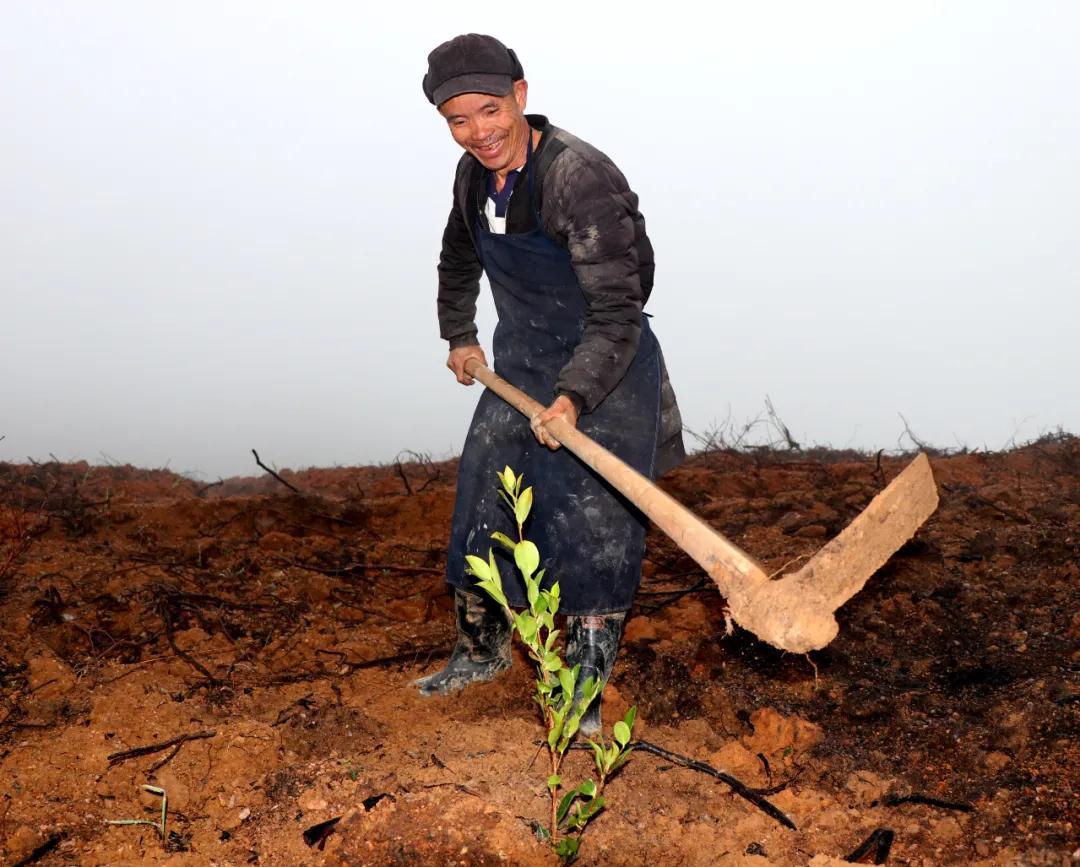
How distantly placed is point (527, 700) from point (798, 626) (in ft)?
4.12

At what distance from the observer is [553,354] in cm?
301

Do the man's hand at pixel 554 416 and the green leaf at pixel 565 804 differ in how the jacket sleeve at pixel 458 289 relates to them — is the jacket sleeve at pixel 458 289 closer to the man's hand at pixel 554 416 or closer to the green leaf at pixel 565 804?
the man's hand at pixel 554 416

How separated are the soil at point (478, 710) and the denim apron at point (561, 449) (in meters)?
0.47

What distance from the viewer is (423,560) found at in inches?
190

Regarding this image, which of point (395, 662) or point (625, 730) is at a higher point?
point (625, 730)

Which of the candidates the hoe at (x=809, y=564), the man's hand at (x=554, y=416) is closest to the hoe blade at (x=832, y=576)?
the hoe at (x=809, y=564)

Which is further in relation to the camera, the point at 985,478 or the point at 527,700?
the point at 985,478

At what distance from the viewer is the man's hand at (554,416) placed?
2701 mm

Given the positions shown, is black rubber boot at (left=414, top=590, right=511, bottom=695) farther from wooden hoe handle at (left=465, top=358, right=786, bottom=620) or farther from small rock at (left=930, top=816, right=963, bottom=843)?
small rock at (left=930, top=816, right=963, bottom=843)

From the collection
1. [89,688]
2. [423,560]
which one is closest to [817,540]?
[423,560]

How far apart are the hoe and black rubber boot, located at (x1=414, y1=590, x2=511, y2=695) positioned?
98cm

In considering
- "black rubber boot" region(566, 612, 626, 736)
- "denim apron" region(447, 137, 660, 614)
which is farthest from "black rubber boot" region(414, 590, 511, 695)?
"black rubber boot" region(566, 612, 626, 736)

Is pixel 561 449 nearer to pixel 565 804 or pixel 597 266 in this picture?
pixel 597 266

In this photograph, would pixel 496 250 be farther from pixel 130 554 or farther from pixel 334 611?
pixel 130 554
